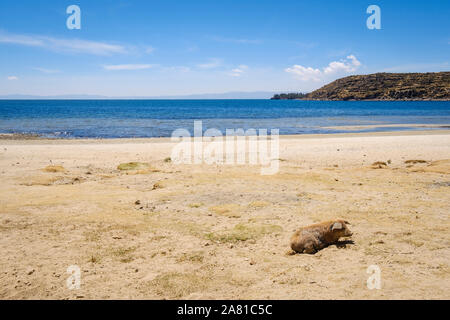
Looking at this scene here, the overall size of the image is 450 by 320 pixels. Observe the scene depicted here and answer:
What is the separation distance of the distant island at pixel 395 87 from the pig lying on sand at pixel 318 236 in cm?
16285

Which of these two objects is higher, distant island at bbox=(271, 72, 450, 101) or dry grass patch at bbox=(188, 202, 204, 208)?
distant island at bbox=(271, 72, 450, 101)

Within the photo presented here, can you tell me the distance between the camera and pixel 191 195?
377 inches

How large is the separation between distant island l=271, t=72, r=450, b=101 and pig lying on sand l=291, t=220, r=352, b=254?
162847 millimetres

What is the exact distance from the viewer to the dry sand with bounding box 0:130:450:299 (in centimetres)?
478

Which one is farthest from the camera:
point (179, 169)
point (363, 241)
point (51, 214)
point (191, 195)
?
point (179, 169)

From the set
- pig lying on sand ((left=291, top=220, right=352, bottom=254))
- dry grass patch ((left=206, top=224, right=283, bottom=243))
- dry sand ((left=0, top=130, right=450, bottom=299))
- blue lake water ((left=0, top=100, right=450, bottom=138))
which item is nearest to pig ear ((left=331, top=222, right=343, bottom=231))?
pig lying on sand ((left=291, top=220, right=352, bottom=254))

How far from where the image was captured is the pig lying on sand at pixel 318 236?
5867 mm

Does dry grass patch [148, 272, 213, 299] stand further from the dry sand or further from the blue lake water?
the blue lake water

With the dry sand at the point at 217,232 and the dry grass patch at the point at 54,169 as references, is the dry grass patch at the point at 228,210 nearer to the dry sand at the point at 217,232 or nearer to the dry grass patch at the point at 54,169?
the dry sand at the point at 217,232

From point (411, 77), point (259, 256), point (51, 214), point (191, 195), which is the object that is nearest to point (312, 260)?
point (259, 256)

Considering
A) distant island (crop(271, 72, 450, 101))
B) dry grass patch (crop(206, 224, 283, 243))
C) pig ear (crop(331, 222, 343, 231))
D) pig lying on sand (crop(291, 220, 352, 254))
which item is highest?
distant island (crop(271, 72, 450, 101))

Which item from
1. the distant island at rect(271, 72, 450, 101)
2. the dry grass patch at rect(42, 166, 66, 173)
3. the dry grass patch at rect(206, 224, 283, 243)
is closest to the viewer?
the dry grass patch at rect(206, 224, 283, 243)

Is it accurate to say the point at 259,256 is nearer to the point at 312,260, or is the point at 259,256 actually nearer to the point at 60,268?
the point at 312,260

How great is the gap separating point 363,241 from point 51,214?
696 centimetres
